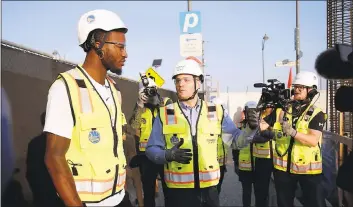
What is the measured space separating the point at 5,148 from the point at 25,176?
45 centimetres

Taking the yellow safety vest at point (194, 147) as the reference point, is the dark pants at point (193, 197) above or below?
below

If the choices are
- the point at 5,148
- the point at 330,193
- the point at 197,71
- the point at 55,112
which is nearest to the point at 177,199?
the point at 197,71

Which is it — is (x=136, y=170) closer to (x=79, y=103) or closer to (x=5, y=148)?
(x=5, y=148)

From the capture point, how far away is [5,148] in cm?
354

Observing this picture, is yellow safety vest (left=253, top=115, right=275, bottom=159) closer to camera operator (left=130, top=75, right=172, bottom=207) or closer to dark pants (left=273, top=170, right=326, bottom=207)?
dark pants (left=273, top=170, right=326, bottom=207)

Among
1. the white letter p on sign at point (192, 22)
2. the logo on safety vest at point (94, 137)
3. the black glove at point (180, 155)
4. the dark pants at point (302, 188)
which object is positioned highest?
the white letter p on sign at point (192, 22)

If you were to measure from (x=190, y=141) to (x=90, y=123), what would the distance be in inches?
66.7

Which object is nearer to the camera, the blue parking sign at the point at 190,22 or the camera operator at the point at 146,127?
the camera operator at the point at 146,127

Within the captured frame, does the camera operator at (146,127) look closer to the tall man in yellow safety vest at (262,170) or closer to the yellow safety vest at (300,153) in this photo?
the tall man in yellow safety vest at (262,170)

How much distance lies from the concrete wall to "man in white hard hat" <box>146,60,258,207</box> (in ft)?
4.47

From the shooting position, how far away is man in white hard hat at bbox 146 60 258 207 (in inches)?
148

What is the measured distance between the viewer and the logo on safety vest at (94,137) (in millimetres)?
2242

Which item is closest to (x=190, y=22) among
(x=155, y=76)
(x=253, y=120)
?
(x=155, y=76)

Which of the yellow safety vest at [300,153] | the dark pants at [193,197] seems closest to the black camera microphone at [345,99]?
the dark pants at [193,197]
